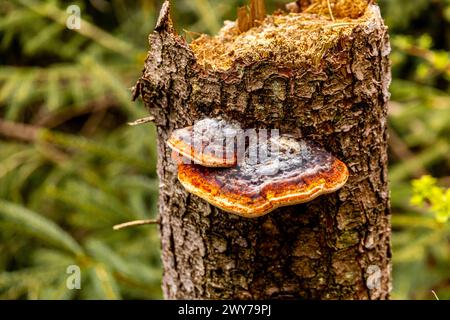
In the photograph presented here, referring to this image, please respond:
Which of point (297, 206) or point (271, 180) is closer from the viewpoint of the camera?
point (271, 180)

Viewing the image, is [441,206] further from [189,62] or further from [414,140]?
[414,140]

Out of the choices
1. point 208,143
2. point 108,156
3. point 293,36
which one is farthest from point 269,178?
point 108,156

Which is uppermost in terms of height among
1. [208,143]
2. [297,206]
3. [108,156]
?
[108,156]

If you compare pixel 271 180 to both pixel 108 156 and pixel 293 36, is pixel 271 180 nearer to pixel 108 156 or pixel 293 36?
pixel 293 36

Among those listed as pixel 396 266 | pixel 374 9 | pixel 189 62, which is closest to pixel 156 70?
pixel 189 62

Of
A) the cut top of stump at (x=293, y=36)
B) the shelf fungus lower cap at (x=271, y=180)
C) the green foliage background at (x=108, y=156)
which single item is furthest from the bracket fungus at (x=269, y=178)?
→ the green foliage background at (x=108, y=156)

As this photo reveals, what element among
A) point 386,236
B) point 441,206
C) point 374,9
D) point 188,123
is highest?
point 374,9
